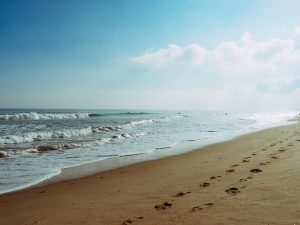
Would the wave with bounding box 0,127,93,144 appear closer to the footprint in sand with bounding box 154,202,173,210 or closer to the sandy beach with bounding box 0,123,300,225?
the sandy beach with bounding box 0,123,300,225

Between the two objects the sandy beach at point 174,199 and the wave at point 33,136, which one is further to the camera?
the wave at point 33,136

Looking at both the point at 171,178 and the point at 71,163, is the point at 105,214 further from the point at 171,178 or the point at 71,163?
the point at 71,163

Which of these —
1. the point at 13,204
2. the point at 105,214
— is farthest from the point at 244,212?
the point at 13,204

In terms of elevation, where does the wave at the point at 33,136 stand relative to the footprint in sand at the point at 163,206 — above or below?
below

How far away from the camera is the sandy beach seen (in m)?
4.40

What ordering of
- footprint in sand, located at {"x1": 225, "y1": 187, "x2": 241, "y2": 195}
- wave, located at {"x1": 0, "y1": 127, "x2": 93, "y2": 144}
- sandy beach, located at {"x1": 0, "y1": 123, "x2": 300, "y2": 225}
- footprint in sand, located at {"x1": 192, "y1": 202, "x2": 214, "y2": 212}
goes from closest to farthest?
sandy beach, located at {"x1": 0, "y1": 123, "x2": 300, "y2": 225} → footprint in sand, located at {"x1": 192, "y1": 202, "x2": 214, "y2": 212} → footprint in sand, located at {"x1": 225, "y1": 187, "x2": 241, "y2": 195} → wave, located at {"x1": 0, "y1": 127, "x2": 93, "y2": 144}

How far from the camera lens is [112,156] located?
1353 cm

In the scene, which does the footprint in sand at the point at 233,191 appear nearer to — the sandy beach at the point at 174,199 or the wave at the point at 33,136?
the sandy beach at the point at 174,199

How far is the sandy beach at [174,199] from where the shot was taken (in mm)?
4402

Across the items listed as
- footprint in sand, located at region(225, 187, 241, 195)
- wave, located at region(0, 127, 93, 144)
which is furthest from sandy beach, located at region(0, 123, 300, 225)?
wave, located at region(0, 127, 93, 144)

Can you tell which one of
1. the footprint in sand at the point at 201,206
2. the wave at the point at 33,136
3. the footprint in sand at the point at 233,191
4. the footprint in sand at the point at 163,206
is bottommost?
the wave at the point at 33,136

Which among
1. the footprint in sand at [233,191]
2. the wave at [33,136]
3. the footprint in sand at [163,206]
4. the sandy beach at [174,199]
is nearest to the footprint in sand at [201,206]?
the sandy beach at [174,199]

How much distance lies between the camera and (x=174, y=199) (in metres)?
5.45

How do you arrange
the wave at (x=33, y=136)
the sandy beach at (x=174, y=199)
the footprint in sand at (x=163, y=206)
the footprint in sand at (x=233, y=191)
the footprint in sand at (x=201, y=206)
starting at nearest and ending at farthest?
the sandy beach at (x=174, y=199) → the footprint in sand at (x=201, y=206) → the footprint in sand at (x=163, y=206) → the footprint in sand at (x=233, y=191) → the wave at (x=33, y=136)
